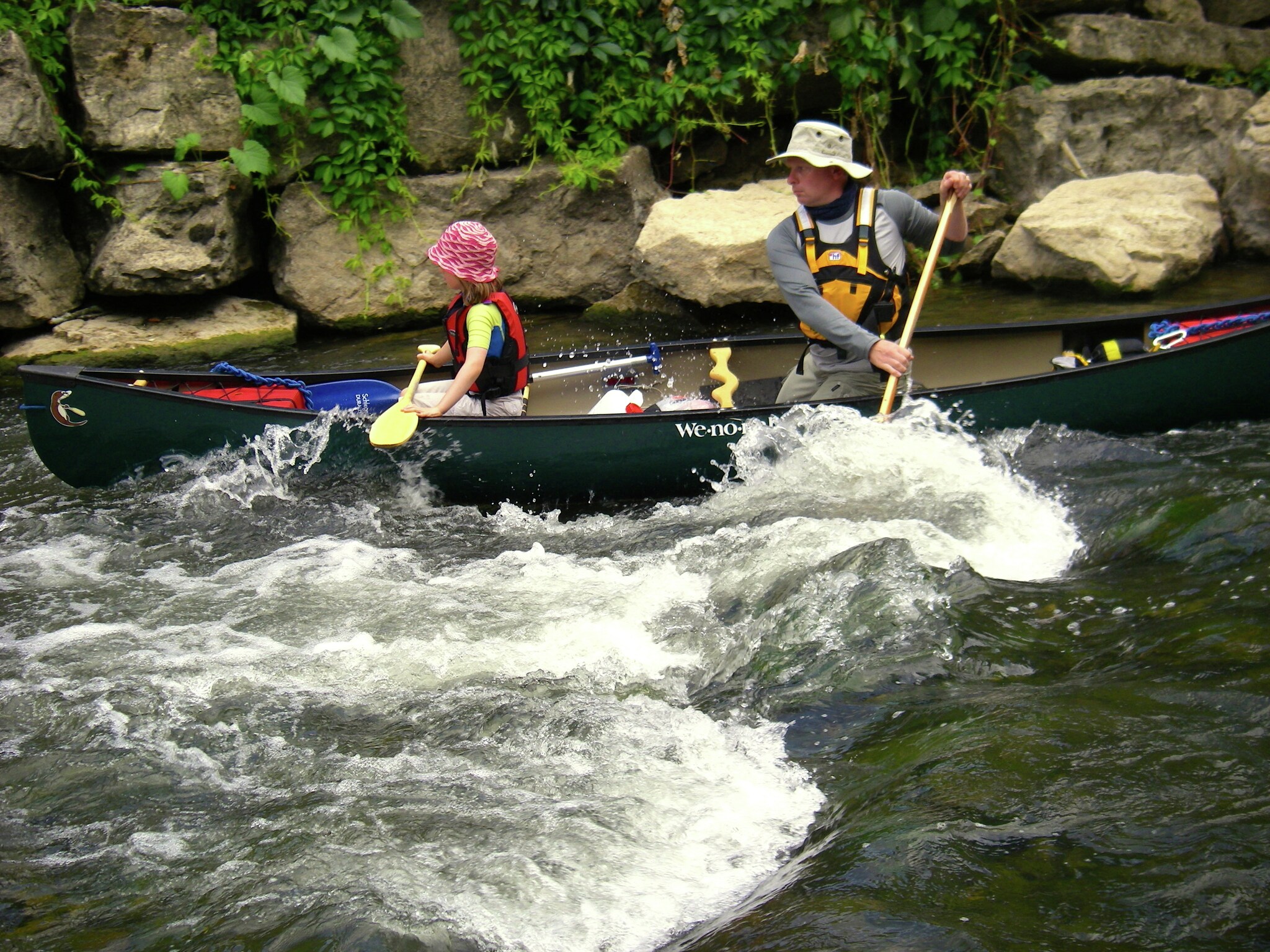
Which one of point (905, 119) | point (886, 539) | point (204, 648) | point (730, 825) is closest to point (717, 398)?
point (886, 539)

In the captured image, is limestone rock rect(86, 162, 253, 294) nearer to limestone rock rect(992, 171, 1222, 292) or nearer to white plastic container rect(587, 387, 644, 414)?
white plastic container rect(587, 387, 644, 414)

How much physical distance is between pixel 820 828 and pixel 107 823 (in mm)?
1761

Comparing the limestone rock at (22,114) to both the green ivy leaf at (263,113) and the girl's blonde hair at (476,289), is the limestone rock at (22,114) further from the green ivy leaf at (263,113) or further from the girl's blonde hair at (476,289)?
the girl's blonde hair at (476,289)

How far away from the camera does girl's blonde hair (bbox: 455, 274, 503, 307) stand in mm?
4738

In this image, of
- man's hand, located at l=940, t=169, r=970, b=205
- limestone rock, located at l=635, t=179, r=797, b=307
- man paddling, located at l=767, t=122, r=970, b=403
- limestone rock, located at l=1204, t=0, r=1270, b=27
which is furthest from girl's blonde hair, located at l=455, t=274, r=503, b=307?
limestone rock, located at l=1204, t=0, r=1270, b=27

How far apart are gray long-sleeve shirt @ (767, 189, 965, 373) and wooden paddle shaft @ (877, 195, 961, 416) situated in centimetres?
8

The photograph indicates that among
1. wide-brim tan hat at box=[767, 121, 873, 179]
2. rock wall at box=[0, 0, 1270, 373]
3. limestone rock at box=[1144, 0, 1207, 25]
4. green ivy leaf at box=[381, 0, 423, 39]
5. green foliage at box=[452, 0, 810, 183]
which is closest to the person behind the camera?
wide-brim tan hat at box=[767, 121, 873, 179]

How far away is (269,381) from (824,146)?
9.25ft

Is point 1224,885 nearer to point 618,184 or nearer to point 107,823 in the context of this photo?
point 107,823

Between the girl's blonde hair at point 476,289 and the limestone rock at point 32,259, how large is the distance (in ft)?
13.8

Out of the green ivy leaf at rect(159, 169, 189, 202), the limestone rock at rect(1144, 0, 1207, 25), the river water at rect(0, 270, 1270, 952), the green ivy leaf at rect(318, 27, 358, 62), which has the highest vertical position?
the limestone rock at rect(1144, 0, 1207, 25)

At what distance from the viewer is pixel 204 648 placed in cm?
371

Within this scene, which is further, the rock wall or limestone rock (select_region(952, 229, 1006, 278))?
limestone rock (select_region(952, 229, 1006, 278))

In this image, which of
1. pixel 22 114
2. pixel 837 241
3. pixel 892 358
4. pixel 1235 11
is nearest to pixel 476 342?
pixel 837 241
